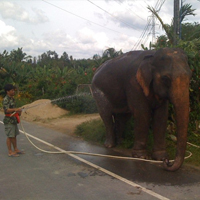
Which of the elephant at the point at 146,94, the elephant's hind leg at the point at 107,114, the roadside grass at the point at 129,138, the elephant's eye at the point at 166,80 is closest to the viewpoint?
the elephant at the point at 146,94

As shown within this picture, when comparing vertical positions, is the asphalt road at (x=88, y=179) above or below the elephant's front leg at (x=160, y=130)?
below

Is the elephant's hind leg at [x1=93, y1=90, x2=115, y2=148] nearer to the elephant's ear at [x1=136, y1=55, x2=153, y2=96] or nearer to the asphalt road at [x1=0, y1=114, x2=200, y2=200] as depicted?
the asphalt road at [x1=0, y1=114, x2=200, y2=200]

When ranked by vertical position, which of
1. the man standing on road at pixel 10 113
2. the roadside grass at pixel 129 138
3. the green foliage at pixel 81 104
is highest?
the man standing on road at pixel 10 113

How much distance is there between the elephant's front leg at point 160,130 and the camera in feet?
20.2

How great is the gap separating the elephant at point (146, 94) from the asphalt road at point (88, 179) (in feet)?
1.30

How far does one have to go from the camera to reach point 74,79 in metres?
18.0

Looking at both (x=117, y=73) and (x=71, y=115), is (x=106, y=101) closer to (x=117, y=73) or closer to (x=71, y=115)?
(x=117, y=73)

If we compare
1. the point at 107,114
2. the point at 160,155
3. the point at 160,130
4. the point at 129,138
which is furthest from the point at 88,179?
the point at 129,138

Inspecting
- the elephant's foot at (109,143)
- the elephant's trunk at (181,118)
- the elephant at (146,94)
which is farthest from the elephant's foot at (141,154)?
the elephant's foot at (109,143)

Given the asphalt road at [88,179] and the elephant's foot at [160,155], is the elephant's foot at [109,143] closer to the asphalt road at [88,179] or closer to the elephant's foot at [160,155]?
the asphalt road at [88,179]

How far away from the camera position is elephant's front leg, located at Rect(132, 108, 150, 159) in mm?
6121

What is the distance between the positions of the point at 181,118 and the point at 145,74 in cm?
127

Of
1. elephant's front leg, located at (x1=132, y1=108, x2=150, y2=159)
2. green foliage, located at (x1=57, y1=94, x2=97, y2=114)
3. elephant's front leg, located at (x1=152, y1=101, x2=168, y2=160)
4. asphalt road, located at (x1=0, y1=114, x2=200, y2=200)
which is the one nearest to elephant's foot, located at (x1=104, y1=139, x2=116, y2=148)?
asphalt road, located at (x1=0, y1=114, x2=200, y2=200)

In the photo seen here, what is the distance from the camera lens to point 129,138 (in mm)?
8031
